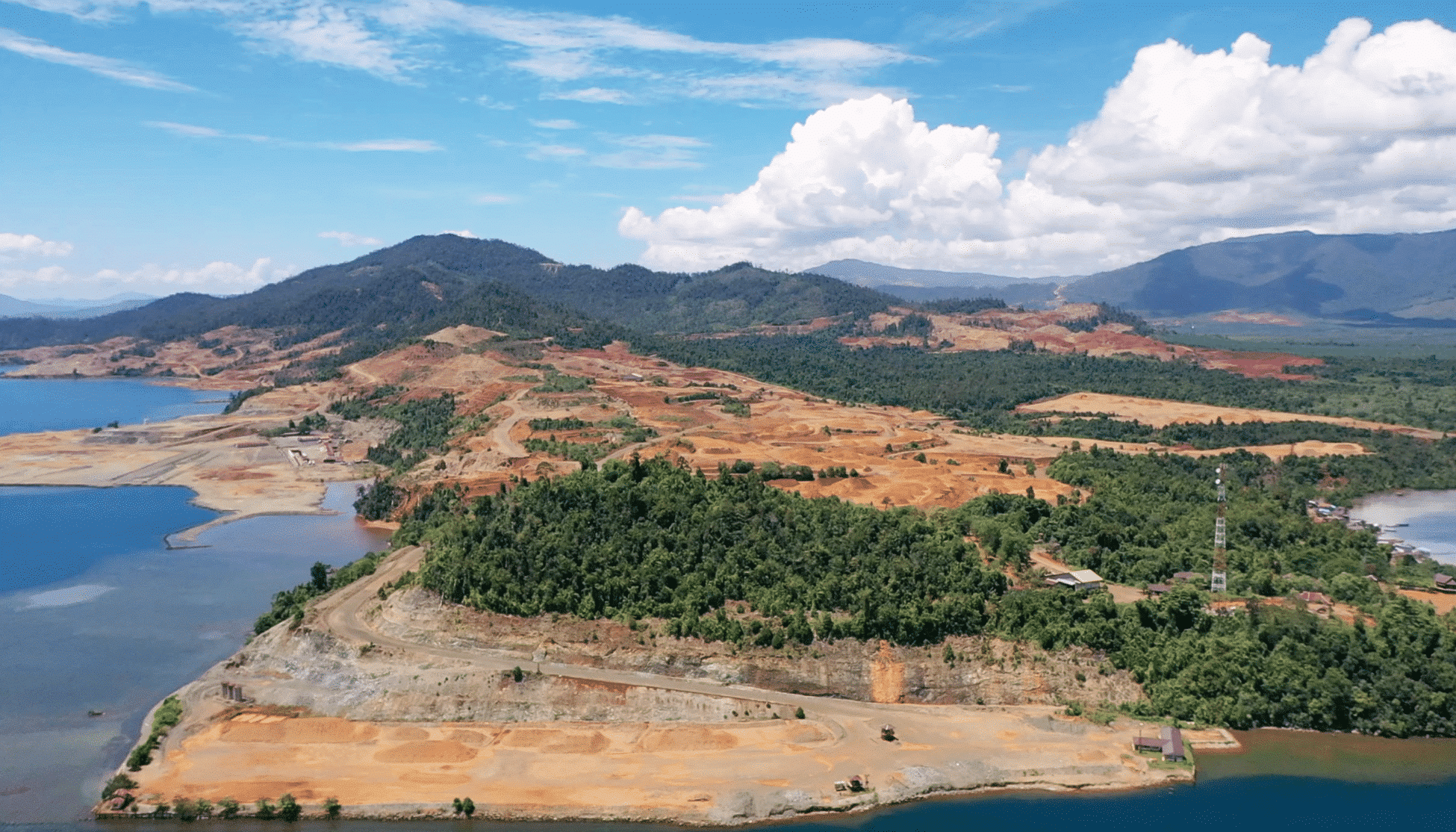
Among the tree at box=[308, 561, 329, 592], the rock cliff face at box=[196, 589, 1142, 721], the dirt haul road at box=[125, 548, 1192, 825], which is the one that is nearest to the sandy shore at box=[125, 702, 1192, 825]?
the dirt haul road at box=[125, 548, 1192, 825]

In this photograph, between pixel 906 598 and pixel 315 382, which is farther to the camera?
pixel 315 382

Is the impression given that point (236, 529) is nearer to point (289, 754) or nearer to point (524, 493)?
point (524, 493)

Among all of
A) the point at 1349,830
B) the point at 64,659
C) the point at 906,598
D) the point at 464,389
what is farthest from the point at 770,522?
the point at 464,389

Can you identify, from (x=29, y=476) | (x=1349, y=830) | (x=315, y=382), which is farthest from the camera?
(x=315, y=382)

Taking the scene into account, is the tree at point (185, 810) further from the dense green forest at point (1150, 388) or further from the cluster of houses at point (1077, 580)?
the dense green forest at point (1150, 388)

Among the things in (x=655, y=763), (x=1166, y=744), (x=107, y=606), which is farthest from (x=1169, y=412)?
(x=107, y=606)
